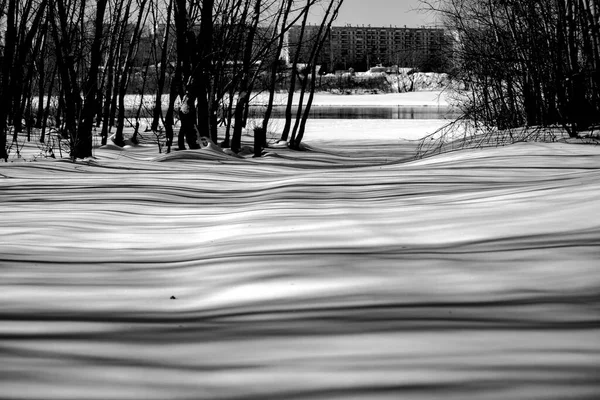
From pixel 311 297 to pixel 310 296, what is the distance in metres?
0.01

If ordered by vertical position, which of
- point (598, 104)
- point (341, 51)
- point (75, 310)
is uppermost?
point (341, 51)

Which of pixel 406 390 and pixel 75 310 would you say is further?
pixel 75 310

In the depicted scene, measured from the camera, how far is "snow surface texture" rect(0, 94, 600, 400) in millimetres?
1486

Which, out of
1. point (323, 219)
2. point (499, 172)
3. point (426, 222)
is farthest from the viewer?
point (499, 172)

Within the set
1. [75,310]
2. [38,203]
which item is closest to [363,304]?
[75,310]

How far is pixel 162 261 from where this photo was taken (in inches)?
113

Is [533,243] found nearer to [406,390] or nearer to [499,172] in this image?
[406,390]

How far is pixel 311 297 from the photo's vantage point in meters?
2.15

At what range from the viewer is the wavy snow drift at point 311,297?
4.87ft

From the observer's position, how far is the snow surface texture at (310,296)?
1486mm

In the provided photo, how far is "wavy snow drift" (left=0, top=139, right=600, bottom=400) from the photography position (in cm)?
149

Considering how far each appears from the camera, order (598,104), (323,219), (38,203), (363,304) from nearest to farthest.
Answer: (363,304), (323,219), (38,203), (598,104)

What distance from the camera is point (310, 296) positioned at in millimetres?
2164

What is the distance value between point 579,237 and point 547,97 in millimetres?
6868
